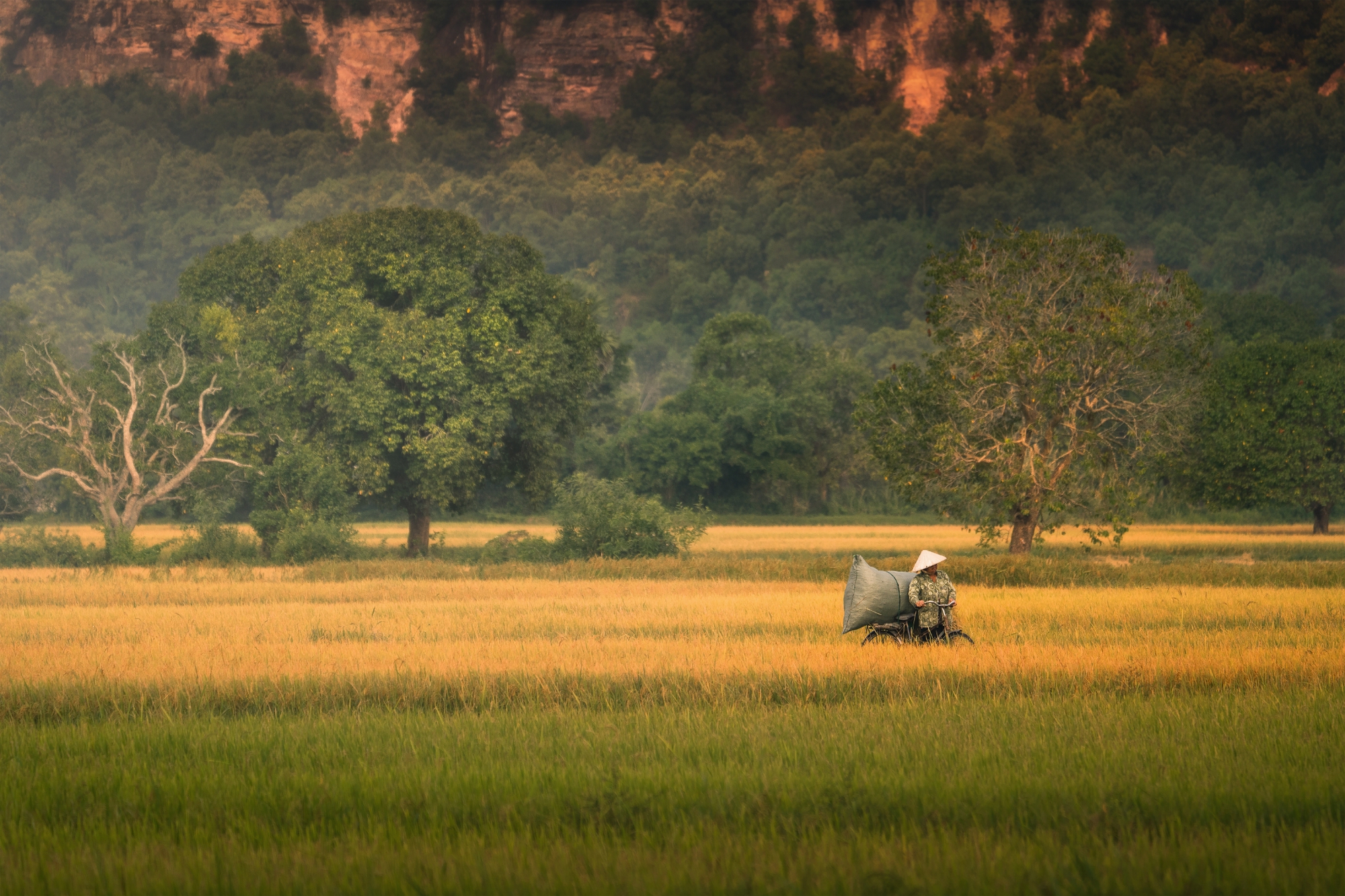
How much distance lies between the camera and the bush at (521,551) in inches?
1410

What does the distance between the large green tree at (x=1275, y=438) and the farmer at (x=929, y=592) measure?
119 ft

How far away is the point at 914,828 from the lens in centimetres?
790

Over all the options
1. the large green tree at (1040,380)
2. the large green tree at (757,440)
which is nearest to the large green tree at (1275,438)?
the large green tree at (1040,380)

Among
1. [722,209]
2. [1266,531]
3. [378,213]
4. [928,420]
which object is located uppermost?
[722,209]

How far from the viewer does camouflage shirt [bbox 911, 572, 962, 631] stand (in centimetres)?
1562

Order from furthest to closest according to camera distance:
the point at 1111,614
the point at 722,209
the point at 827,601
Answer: the point at 722,209 < the point at 827,601 < the point at 1111,614

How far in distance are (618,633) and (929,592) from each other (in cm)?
559

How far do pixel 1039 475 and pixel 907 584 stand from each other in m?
16.6

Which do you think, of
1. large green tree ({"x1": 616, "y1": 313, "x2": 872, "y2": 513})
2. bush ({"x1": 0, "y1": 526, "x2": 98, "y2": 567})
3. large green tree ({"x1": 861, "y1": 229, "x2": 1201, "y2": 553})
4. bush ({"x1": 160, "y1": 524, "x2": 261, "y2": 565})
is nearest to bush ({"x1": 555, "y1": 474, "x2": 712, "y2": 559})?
large green tree ({"x1": 861, "y1": 229, "x2": 1201, "y2": 553})

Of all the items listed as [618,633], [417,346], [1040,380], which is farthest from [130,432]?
[1040,380]

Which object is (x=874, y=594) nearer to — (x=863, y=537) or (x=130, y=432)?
(x=130, y=432)

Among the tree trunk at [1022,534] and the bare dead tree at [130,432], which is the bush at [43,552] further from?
the tree trunk at [1022,534]

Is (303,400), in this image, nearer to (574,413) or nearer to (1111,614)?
(574,413)

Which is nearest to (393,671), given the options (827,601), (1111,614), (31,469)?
(827,601)
